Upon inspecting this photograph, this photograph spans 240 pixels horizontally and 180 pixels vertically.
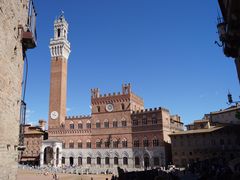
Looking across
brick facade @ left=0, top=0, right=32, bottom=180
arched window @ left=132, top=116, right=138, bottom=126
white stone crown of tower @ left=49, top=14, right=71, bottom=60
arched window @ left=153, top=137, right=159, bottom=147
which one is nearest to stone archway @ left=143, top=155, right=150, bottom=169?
arched window @ left=153, top=137, right=159, bottom=147

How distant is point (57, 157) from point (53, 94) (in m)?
14.4

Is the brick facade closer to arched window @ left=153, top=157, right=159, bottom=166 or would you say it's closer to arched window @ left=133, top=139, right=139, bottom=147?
arched window @ left=153, top=157, right=159, bottom=166

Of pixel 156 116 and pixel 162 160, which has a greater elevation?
pixel 156 116

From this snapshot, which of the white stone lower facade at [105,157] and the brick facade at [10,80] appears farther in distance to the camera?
the white stone lower facade at [105,157]

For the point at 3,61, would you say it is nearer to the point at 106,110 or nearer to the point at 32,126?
the point at 106,110

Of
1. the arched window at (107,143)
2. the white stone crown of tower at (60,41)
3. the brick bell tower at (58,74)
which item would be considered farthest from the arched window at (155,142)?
the white stone crown of tower at (60,41)

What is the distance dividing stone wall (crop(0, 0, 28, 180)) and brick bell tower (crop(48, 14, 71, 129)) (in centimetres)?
4362

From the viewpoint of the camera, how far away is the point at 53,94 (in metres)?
55.5

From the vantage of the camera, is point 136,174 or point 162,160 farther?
point 162,160

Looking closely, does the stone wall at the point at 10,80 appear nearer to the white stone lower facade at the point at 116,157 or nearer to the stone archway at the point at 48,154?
the white stone lower facade at the point at 116,157

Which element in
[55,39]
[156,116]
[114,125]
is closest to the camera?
[156,116]

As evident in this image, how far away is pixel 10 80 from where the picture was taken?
9125 mm

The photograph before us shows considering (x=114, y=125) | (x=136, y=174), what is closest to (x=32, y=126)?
(x=114, y=125)

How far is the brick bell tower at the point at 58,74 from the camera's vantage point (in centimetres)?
5344
